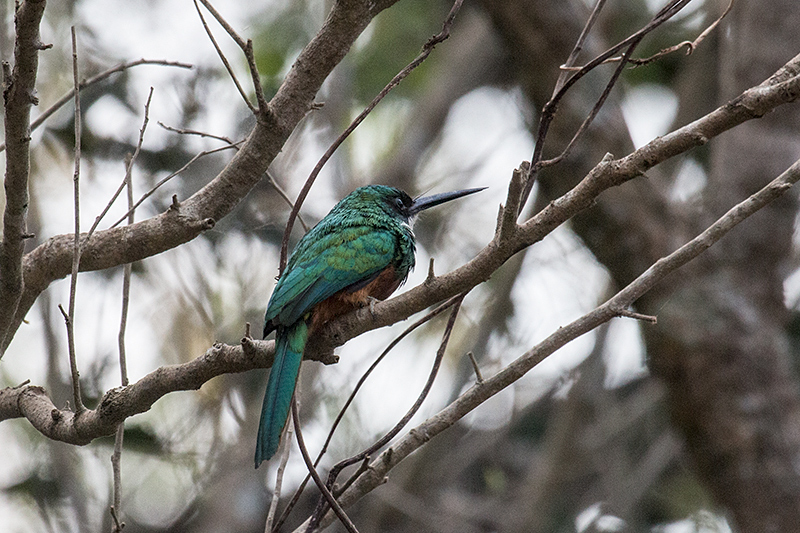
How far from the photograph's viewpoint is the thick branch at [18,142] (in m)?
1.77

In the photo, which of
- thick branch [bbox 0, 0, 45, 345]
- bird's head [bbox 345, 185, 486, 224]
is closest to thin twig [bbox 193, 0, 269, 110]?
thick branch [bbox 0, 0, 45, 345]

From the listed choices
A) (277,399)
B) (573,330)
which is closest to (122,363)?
(277,399)

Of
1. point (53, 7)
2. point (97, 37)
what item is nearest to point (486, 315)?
point (97, 37)

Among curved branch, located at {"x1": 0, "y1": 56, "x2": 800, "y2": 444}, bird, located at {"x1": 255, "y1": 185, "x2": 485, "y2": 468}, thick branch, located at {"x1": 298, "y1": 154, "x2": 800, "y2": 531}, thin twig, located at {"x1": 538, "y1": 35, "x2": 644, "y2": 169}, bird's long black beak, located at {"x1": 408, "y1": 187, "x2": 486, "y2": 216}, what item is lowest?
thick branch, located at {"x1": 298, "y1": 154, "x2": 800, "y2": 531}

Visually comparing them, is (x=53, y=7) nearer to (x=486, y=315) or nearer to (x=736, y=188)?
(x=486, y=315)

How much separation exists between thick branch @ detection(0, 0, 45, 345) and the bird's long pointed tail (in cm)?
75

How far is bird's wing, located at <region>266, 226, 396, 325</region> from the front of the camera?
108 inches

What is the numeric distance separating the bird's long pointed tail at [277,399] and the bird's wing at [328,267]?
173mm

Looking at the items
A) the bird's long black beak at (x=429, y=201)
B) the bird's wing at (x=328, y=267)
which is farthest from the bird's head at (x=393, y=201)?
the bird's wing at (x=328, y=267)

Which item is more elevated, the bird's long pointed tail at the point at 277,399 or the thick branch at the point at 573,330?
the bird's long pointed tail at the point at 277,399

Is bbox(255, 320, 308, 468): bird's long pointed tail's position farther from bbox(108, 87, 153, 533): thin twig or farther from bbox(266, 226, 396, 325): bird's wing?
bbox(108, 87, 153, 533): thin twig

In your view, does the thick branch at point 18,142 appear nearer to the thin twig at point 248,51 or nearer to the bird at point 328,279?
the thin twig at point 248,51

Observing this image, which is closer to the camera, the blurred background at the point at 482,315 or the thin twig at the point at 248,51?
the thin twig at the point at 248,51

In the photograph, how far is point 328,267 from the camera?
2977 millimetres
